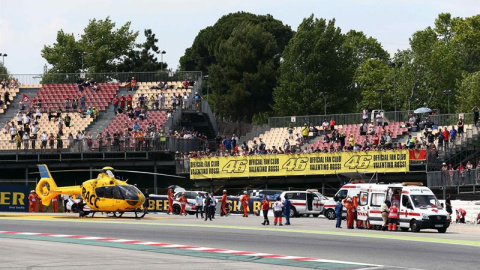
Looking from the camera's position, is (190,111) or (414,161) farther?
(190,111)

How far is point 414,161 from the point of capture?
198 ft

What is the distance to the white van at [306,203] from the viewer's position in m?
55.4

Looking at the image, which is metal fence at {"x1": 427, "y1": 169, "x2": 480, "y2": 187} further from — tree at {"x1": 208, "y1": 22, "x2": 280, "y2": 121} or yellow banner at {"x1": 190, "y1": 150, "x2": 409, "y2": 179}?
tree at {"x1": 208, "y1": 22, "x2": 280, "y2": 121}

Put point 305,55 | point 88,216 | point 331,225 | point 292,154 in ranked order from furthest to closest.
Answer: point 305,55 → point 292,154 → point 88,216 → point 331,225

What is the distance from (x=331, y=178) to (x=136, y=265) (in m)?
39.3

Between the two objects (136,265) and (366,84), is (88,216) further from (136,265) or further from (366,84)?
(366,84)

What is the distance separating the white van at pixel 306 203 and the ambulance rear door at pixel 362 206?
9.65 m

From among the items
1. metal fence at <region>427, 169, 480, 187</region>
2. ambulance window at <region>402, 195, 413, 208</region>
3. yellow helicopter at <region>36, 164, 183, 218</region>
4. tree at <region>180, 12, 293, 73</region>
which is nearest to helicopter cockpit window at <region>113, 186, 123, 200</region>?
yellow helicopter at <region>36, 164, 183, 218</region>

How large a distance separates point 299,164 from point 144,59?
191 ft

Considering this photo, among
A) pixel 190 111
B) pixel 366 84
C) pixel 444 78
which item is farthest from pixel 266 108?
pixel 190 111

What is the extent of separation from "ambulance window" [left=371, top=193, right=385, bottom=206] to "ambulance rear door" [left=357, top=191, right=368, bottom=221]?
472 millimetres

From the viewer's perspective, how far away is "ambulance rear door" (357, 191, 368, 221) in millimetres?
44969

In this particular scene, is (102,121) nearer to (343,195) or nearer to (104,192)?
(104,192)

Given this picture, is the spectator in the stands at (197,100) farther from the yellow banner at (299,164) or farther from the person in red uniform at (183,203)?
the person in red uniform at (183,203)
